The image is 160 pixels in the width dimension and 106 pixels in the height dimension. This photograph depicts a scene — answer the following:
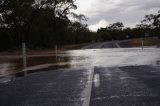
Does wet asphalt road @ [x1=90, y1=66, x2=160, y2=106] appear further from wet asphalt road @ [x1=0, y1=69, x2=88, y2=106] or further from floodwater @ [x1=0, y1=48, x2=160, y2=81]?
floodwater @ [x1=0, y1=48, x2=160, y2=81]

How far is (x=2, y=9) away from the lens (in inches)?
2064

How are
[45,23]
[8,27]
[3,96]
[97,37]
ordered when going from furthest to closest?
[97,37], [45,23], [8,27], [3,96]

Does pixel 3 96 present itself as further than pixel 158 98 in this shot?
Yes

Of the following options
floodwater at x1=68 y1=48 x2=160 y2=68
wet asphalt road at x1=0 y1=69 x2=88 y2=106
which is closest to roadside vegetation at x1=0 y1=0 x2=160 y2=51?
floodwater at x1=68 y1=48 x2=160 y2=68

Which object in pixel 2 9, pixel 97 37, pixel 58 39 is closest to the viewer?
pixel 2 9

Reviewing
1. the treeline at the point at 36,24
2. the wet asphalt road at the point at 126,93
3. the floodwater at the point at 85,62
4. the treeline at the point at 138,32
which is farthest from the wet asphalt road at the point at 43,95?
the treeline at the point at 138,32

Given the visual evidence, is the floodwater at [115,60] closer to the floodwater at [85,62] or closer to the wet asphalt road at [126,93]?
the floodwater at [85,62]

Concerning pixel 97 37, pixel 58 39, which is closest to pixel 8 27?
pixel 58 39

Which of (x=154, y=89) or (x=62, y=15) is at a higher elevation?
(x=62, y=15)

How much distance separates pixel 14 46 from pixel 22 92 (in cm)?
6114

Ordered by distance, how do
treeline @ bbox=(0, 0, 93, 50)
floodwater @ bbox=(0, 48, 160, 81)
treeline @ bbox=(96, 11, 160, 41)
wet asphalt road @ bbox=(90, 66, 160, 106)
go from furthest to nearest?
1. treeline @ bbox=(96, 11, 160, 41)
2. treeline @ bbox=(0, 0, 93, 50)
3. floodwater @ bbox=(0, 48, 160, 81)
4. wet asphalt road @ bbox=(90, 66, 160, 106)

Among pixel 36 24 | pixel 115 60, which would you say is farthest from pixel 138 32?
pixel 115 60

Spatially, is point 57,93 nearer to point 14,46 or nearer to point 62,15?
point 14,46

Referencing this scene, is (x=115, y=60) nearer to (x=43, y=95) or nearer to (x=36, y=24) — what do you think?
(x=43, y=95)
